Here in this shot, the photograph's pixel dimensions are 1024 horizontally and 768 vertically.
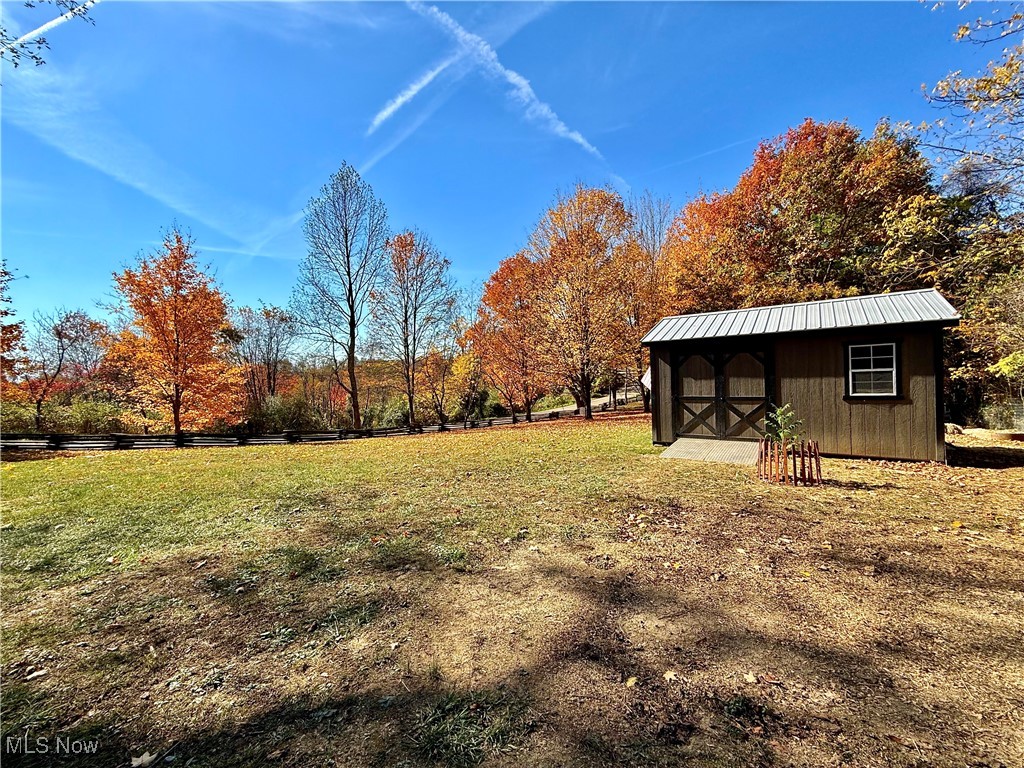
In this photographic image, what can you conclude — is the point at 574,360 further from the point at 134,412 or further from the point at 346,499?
the point at 134,412

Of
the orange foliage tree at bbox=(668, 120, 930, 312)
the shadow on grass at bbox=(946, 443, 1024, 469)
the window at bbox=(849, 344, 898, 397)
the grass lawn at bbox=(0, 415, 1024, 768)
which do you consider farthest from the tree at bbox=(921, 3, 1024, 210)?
the orange foliage tree at bbox=(668, 120, 930, 312)

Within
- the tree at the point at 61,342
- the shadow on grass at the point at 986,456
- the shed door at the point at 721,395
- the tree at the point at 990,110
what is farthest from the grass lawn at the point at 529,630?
the tree at the point at 61,342

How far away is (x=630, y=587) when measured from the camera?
348cm

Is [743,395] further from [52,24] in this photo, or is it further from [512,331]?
[512,331]

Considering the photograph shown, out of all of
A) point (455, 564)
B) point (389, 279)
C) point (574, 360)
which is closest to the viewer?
point (455, 564)

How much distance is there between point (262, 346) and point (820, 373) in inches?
1292

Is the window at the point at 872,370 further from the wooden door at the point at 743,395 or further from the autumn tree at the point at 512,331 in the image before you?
the autumn tree at the point at 512,331

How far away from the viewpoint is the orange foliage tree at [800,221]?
1475 centimetres

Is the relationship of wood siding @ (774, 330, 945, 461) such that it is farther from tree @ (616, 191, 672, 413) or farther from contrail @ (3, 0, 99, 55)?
contrail @ (3, 0, 99, 55)

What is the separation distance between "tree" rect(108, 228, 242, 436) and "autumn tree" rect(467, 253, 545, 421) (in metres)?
12.2

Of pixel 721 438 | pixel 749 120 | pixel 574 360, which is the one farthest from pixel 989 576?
pixel 749 120

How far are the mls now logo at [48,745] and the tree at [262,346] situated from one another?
28.8 metres

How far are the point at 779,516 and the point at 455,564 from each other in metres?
4.24

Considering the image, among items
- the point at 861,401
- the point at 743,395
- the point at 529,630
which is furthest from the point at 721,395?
the point at 529,630
